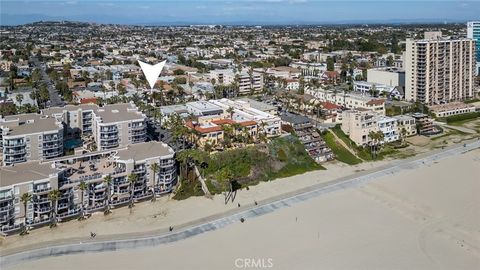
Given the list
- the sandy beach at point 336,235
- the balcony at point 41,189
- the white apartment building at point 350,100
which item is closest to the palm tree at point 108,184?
the sandy beach at point 336,235

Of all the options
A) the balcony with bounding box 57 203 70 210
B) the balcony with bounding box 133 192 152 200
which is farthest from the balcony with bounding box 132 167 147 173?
the balcony with bounding box 57 203 70 210

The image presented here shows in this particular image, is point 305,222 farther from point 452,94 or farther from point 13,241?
point 452,94

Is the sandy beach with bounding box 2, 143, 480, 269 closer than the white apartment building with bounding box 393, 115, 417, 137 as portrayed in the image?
Yes

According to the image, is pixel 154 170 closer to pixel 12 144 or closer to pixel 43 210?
pixel 43 210

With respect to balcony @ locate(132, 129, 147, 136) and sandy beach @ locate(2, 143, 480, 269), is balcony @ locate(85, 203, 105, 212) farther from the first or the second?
balcony @ locate(132, 129, 147, 136)

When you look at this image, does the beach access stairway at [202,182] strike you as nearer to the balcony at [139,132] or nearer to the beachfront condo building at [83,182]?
the beachfront condo building at [83,182]

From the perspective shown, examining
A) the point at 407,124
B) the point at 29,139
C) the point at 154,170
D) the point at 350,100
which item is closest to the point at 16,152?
the point at 29,139
